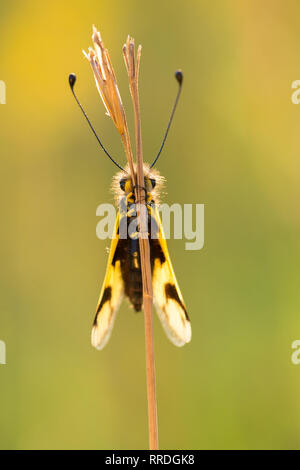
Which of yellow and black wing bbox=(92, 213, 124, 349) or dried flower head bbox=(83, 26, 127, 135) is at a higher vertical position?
dried flower head bbox=(83, 26, 127, 135)

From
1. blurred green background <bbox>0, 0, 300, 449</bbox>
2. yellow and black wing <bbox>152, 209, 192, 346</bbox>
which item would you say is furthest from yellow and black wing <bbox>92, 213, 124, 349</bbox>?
blurred green background <bbox>0, 0, 300, 449</bbox>

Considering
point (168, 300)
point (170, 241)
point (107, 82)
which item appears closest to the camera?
point (107, 82)

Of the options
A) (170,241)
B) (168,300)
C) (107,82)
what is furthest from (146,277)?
(170,241)

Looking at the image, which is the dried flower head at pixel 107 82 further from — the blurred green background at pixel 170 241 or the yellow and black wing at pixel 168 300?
the blurred green background at pixel 170 241

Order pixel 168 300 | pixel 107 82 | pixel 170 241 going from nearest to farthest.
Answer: pixel 107 82
pixel 168 300
pixel 170 241

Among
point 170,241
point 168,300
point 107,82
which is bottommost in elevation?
point 168,300

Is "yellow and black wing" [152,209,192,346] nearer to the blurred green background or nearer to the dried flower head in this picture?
the dried flower head

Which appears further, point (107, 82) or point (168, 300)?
point (168, 300)

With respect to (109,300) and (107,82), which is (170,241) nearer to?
(109,300)

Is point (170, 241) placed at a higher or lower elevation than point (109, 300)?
higher
